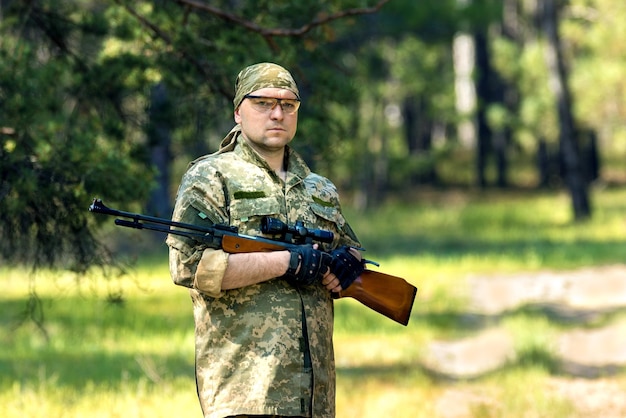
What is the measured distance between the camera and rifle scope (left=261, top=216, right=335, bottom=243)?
14.4ft

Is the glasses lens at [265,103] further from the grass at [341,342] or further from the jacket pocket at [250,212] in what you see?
the grass at [341,342]

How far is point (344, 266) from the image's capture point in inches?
176

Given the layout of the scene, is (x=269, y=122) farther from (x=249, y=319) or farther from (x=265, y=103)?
(x=249, y=319)

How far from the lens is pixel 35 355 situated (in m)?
11.0

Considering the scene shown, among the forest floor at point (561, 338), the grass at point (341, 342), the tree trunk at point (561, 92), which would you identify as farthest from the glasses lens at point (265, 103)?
the tree trunk at point (561, 92)

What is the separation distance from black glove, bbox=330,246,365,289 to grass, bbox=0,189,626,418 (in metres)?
2.85

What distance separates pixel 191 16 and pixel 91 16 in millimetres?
934

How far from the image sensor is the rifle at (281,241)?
4.25 m

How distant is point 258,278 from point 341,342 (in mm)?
7735

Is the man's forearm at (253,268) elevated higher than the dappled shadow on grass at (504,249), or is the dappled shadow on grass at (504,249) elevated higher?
the dappled shadow on grass at (504,249)

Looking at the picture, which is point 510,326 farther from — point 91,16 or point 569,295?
point 91,16

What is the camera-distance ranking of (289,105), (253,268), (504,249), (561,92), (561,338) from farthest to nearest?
(561,92) < (504,249) < (561,338) < (289,105) < (253,268)

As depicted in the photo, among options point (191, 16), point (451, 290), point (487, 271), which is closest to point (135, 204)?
point (191, 16)

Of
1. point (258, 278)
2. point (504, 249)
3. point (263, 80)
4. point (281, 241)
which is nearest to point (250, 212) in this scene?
point (281, 241)
